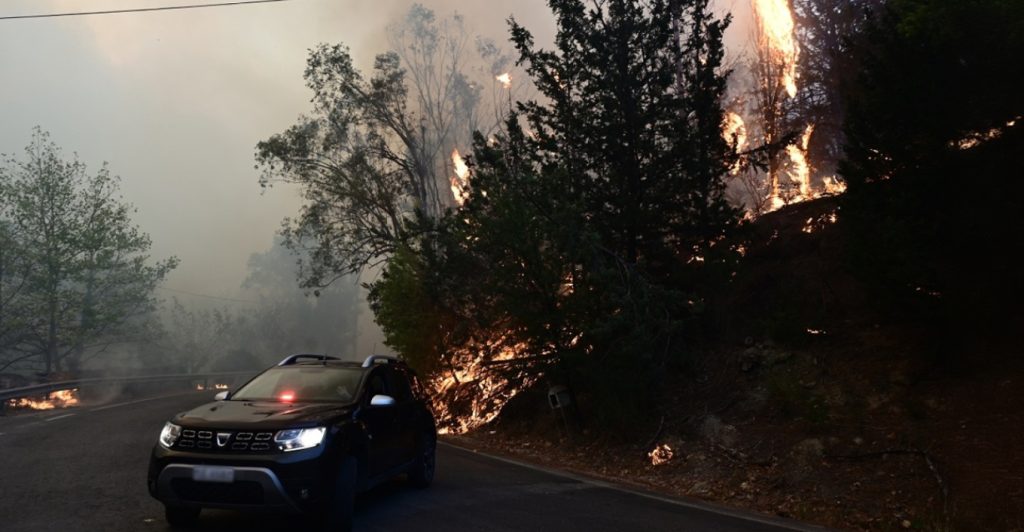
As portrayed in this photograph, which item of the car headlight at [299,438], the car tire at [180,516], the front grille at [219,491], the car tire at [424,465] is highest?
the car headlight at [299,438]

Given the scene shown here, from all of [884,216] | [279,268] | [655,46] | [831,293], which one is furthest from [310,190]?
[279,268]

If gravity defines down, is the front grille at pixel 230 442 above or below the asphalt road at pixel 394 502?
above

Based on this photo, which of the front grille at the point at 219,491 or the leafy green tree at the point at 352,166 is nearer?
the front grille at the point at 219,491

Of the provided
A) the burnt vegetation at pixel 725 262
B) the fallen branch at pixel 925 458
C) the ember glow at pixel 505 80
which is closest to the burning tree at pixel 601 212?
the burnt vegetation at pixel 725 262

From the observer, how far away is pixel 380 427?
22.9 ft

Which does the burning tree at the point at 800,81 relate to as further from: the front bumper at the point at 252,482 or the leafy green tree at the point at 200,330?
the leafy green tree at the point at 200,330

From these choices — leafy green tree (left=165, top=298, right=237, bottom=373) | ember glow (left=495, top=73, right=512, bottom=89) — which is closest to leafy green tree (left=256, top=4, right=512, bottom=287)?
ember glow (left=495, top=73, right=512, bottom=89)

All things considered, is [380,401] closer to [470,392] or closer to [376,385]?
[376,385]

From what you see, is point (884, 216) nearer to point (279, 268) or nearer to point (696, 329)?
point (696, 329)

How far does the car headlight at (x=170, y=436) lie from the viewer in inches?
224

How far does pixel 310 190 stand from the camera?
3045 cm

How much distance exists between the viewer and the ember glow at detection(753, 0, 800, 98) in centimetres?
2505

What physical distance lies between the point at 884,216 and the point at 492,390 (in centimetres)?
1188

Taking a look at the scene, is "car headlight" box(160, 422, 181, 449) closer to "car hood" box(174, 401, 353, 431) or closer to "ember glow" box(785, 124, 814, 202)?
"car hood" box(174, 401, 353, 431)
